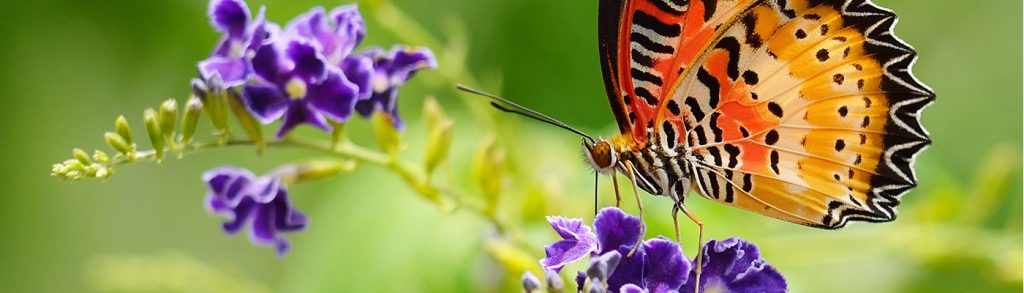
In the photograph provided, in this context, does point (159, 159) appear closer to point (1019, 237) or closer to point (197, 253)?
point (1019, 237)

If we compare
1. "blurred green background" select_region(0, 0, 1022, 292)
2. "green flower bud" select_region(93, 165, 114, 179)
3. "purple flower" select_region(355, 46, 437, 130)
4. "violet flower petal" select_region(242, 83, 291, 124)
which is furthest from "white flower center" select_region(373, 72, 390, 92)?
"green flower bud" select_region(93, 165, 114, 179)

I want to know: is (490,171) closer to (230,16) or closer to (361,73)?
(361,73)

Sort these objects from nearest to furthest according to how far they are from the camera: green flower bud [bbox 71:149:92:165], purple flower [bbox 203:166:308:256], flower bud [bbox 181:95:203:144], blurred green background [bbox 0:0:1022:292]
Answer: green flower bud [bbox 71:149:92:165]
flower bud [bbox 181:95:203:144]
purple flower [bbox 203:166:308:256]
blurred green background [bbox 0:0:1022:292]

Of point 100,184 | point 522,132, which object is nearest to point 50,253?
point 100,184

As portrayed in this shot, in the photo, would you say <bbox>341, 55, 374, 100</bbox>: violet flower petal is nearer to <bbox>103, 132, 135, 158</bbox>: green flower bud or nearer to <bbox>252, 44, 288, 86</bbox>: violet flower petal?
<bbox>252, 44, 288, 86</bbox>: violet flower petal

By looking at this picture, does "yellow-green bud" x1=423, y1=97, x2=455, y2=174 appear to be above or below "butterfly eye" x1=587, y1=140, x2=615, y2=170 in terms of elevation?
above

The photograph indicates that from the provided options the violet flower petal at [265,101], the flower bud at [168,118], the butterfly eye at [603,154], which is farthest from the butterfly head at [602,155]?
the flower bud at [168,118]

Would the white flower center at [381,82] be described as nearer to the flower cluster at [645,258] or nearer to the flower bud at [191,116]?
the flower bud at [191,116]
